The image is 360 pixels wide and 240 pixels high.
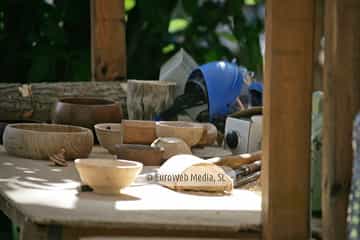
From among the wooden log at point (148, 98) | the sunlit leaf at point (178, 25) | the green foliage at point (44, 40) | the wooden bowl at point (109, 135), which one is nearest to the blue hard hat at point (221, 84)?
the wooden log at point (148, 98)

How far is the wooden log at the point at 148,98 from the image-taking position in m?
4.70

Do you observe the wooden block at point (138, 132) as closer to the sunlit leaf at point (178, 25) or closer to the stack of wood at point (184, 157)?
the stack of wood at point (184, 157)

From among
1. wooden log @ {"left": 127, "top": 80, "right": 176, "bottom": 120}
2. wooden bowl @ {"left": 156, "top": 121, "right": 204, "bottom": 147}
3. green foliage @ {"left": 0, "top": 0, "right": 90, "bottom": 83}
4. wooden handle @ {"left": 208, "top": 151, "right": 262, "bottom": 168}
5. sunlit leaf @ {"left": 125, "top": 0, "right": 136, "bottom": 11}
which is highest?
sunlit leaf @ {"left": 125, "top": 0, "right": 136, "bottom": 11}

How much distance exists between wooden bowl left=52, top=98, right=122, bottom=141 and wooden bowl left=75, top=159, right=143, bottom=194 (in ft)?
3.67

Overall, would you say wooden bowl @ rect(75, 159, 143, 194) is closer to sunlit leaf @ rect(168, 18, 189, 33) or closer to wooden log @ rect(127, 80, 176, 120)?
wooden log @ rect(127, 80, 176, 120)

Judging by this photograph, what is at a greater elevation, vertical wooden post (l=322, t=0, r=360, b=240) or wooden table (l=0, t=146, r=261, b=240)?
vertical wooden post (l=322, t=0, r=360, b=240)

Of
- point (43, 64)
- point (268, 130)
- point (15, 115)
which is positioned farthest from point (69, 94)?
point (268, 130)

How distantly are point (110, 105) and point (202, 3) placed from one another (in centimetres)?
227

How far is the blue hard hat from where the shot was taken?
15.3 feet

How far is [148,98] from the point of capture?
4.70m

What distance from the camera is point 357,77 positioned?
2.61 metres

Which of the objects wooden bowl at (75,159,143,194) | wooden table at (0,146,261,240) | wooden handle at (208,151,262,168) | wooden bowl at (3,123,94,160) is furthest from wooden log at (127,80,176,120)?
wooden bowl at (75,159,143,194)

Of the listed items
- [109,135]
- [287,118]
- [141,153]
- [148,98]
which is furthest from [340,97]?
[148,98]

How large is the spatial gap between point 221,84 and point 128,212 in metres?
1.67
